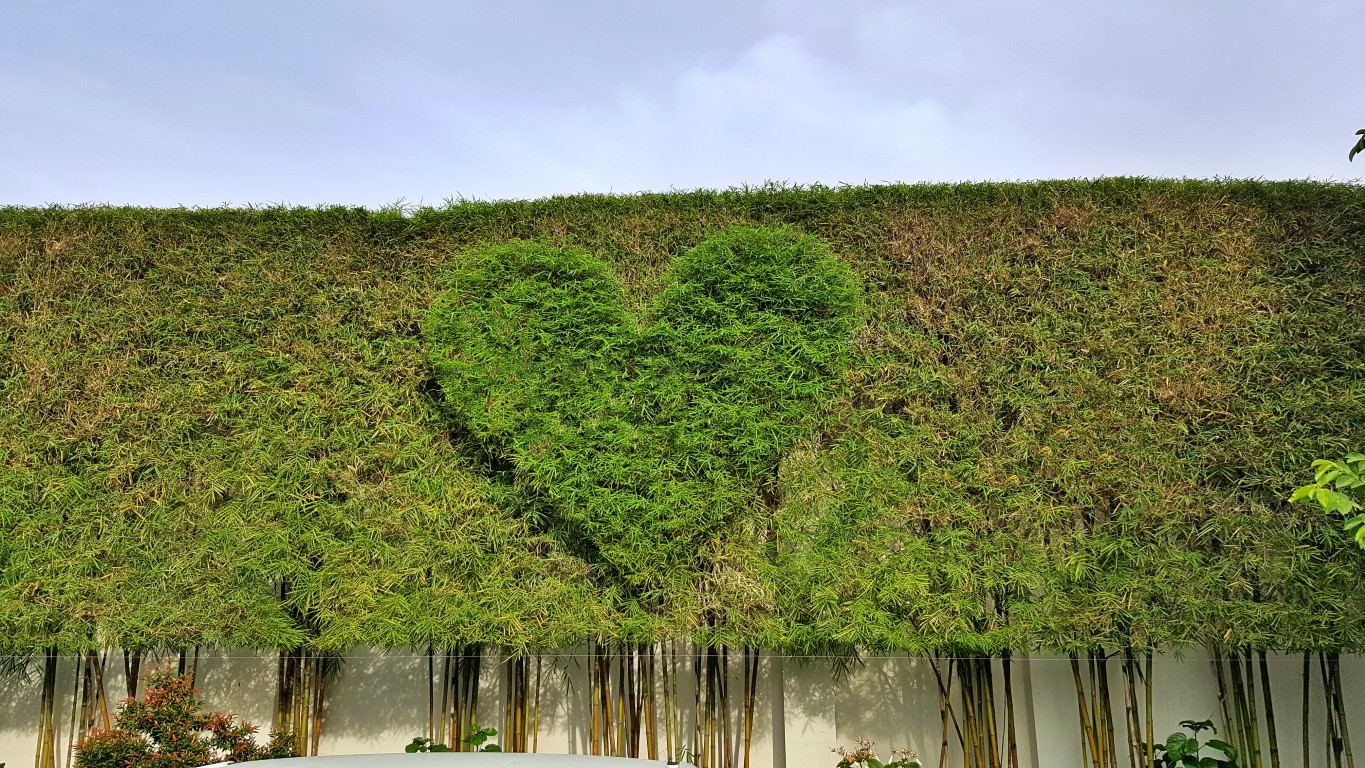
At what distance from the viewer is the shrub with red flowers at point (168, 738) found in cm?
360

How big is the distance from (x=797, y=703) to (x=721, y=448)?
58.0 inches

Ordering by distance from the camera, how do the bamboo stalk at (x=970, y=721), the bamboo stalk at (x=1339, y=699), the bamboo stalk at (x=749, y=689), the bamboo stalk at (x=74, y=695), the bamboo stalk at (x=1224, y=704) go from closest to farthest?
the bamboo stalk at (x=1339, y=699) < the bamboo stalk at (x=1224, y=704) < the bamboo stalk at (x=970, y=721) < the bamboo stalk at (x=749, y=689) < the bamboo stalk at (x=74, y=695)

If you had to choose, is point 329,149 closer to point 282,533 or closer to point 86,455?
point 86,455

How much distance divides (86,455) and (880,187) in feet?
13.8

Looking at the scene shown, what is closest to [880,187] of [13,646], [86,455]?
[86,455]

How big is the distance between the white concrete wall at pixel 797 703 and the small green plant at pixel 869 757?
0.16 ft

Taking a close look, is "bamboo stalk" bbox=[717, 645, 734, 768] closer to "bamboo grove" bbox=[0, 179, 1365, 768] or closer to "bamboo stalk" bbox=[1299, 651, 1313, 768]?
"bamboo grove" bbox=[0, 179, 1365, 768]

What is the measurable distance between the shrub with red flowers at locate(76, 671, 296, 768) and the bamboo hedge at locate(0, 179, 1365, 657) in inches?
10.1

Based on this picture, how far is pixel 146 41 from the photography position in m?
5.32

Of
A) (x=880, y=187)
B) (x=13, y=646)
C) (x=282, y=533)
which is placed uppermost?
(x=880, y=187)

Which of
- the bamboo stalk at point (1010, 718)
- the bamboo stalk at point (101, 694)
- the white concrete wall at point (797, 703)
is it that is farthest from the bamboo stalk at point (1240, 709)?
the bamboo stalk at point (101, 694)

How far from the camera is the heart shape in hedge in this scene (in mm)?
3688

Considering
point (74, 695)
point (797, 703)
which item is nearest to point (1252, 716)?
point (797, 703)

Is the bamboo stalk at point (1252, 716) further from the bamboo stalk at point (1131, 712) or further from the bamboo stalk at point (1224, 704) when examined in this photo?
the bamboo stalk at point (1131, 712)
